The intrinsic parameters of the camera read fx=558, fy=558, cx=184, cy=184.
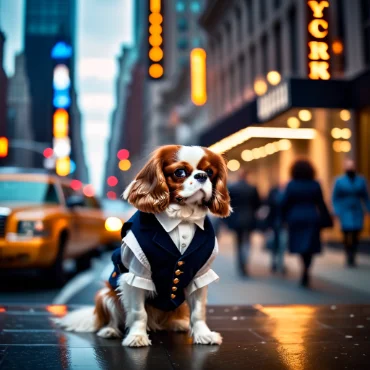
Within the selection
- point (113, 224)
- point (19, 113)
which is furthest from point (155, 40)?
point (19, 113)

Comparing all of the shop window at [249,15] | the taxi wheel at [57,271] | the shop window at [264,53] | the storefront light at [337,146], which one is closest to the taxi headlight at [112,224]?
the taxi wheel at [57,271]

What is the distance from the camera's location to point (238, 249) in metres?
10.9

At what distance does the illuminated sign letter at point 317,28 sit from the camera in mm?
10673

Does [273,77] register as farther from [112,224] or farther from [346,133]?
[112,224]

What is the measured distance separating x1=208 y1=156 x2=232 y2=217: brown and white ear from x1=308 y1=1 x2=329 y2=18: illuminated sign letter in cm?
747

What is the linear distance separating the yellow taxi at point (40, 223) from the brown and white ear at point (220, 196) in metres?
5.62

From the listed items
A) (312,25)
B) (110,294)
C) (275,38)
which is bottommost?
(110,294)

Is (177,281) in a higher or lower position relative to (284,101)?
lower

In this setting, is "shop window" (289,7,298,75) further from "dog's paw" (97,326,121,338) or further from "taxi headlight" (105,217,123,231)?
"dog's paw" (97,326,121,338)

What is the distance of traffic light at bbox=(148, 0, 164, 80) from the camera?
19.9 meters

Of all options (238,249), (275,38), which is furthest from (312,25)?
(275,38)

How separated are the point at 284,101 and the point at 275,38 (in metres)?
11.4

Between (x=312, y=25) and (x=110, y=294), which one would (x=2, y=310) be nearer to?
(x=110, y=294)

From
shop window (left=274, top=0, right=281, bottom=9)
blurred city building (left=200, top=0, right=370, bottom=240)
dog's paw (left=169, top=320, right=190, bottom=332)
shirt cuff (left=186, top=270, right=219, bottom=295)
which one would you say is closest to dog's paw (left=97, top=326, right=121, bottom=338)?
dog's paw (left=169, top=320, right=190, bottom=332)
